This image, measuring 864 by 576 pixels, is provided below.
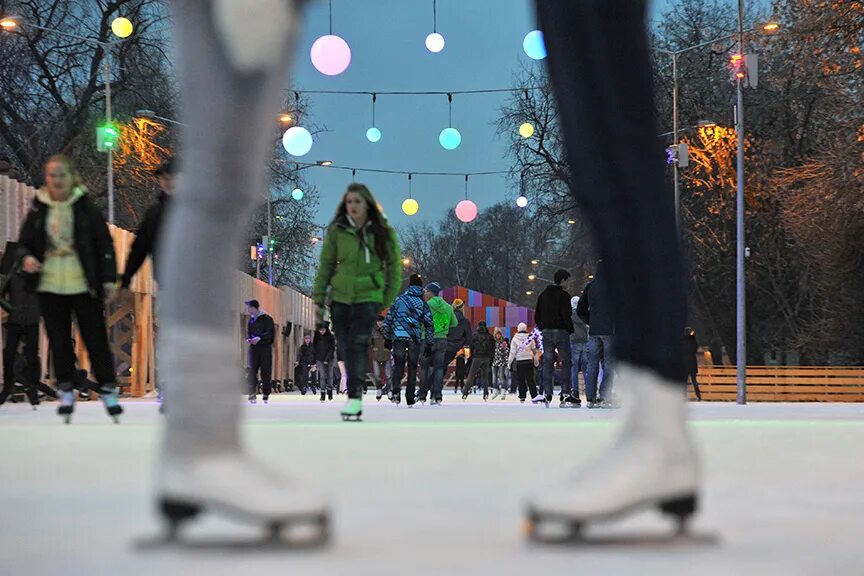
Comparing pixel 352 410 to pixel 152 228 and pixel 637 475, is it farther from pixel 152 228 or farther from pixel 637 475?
pixel 637 475

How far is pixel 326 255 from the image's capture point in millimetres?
13336

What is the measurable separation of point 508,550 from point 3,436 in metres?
6.97

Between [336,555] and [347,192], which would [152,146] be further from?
[336,555]

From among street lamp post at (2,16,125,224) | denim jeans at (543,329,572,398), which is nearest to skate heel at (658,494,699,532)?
denim jeans at (543,329,572,398)

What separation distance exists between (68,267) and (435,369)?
11.4 metres

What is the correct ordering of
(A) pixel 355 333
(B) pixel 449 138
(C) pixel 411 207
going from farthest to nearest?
(C) pixel 411 207
(B) pixel 449 138
(A) pixel 355 333

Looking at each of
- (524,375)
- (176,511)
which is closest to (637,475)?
(176,511)

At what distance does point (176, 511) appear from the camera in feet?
9.02

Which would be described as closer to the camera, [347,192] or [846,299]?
[347,192]

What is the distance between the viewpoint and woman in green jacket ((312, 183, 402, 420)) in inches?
527

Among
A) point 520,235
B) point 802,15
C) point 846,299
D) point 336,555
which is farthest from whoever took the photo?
point 520,235

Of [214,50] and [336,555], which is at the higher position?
[214,50]

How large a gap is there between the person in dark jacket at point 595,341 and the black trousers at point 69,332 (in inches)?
281

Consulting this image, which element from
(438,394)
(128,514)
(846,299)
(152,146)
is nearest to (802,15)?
(846,299)
